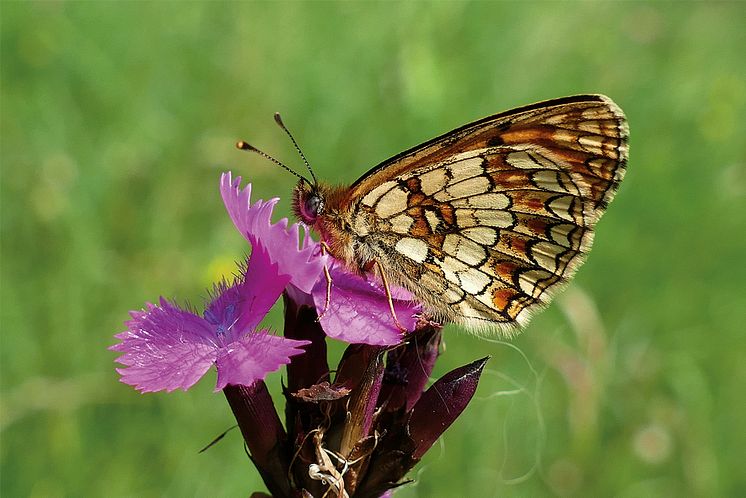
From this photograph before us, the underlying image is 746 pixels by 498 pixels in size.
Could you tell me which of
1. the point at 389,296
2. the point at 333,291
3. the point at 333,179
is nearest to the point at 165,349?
the point at 333,291

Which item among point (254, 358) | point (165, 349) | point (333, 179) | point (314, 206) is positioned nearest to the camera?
point (254, 358)

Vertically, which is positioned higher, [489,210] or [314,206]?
[314,206]

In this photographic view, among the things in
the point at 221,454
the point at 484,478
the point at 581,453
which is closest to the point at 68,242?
the point at 221,454

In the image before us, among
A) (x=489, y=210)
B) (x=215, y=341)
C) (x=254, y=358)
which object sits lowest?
(x=254, y=358)

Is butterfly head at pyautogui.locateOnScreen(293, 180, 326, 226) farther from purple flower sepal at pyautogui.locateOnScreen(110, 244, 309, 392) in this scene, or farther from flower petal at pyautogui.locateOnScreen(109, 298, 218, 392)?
flower petal at pyautogui.locateOnScreen(109, 298, 218, 392)

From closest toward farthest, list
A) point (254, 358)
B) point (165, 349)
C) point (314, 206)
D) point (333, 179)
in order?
point (254, 358), point (165, 349), point (314, 206), point (333, 179)

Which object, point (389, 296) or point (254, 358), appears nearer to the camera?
point (254, 358)

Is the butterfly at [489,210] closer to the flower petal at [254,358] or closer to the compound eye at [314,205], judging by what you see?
the compound eye at [314,205]

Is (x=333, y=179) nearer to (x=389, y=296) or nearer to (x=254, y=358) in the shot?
(x=389, y=296)
